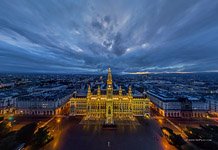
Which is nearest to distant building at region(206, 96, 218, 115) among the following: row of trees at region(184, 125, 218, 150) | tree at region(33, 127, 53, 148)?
row of trees at region(184, 125, 218, 150)

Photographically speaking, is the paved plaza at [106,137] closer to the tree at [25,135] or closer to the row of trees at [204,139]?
the tree at [25,135]

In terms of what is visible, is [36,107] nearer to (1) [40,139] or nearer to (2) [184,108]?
(1) [40,139]

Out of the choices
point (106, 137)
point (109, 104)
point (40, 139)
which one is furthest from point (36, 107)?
point (106, 137)

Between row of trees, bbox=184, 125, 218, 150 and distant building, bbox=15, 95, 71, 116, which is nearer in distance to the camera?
row of trees, bbox=184, 125, 218, 150

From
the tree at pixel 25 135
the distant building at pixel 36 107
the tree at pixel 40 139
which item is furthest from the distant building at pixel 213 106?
the tree at pixel 25 135

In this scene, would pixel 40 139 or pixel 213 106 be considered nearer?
pixel 40 139

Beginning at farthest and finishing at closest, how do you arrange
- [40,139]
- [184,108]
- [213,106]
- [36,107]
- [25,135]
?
1. [213,106]
2. [36,107]
3. [184,108]
4. [25,135]
5. [40,139]

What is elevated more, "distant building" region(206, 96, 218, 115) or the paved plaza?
"distant building" region(206, 96, 218, 115)

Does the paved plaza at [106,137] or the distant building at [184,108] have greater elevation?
the distant building at [184,108]

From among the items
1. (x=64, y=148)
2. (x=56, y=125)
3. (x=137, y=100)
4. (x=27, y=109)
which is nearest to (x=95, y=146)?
(x=64, y=148)

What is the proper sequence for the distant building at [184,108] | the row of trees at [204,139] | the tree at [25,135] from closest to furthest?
the row of trees at [204,139] → the tree at [25,135] → the distant building at [184,108]

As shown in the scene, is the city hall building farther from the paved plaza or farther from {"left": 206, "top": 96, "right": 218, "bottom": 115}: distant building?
{"left": 206, "top": 96, "right": 218, "bottom": 115}: distant building
